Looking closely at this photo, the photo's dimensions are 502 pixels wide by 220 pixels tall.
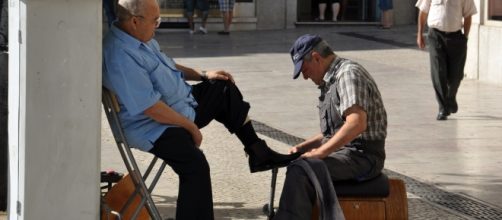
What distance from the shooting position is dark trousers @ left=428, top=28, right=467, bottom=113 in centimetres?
1124

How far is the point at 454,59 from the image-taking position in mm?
11273

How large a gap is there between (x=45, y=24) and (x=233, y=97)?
128cm

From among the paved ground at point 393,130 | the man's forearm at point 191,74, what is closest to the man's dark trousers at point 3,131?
the paved ground at point 393,130

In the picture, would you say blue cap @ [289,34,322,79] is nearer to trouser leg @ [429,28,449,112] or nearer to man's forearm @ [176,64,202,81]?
man's forearm @ [176,64,202,81]

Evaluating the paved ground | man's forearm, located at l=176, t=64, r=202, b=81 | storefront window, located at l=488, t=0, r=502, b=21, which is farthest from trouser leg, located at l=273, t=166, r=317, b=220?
storefront window, located at l=488, t=0, r=502, b=21

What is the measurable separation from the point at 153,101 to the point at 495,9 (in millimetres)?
9645

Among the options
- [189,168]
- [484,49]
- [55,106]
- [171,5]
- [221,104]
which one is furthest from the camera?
[171,5]

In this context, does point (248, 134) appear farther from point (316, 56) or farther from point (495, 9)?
point (495, 9)

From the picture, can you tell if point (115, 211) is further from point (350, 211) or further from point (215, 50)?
point (215, 50)

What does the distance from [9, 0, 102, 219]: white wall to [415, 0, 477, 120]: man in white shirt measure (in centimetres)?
668

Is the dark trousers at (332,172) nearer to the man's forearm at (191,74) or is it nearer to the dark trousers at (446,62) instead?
the man's forearm at (191,74)

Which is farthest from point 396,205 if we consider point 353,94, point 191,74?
point 191,74

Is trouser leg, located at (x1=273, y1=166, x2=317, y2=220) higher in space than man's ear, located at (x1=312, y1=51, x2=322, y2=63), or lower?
lower

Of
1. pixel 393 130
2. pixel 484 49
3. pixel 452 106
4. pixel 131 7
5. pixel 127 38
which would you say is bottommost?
pixel 393 130
